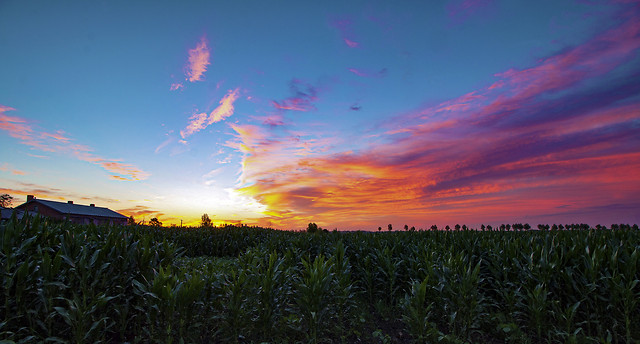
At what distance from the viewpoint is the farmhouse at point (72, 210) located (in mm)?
57344

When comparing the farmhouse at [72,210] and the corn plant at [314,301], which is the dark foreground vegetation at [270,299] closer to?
the corn plant at [314,301]

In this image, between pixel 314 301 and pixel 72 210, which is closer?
pixel 314 301

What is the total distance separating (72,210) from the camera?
6172 cm

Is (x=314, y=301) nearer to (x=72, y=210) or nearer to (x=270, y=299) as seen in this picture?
(x=270, y=299)

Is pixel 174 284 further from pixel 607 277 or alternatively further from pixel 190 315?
pixel 607 277

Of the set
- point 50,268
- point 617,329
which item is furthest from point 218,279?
point 617,329

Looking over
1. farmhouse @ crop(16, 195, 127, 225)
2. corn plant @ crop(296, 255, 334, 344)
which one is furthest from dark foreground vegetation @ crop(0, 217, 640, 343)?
farmhouse @ crop(16, 195, 127, 225)

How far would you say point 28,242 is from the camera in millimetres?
5074

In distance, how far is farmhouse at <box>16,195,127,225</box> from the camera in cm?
5734

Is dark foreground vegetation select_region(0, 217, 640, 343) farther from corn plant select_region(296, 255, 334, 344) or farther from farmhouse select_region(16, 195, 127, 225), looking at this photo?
farmhouse select_region(16, 195, 127, 225)

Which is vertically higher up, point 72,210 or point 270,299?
point 72,210

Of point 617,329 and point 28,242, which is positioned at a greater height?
point 28,242

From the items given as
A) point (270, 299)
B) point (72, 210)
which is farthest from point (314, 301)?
point (72, 210)

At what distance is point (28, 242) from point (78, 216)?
234 feet
